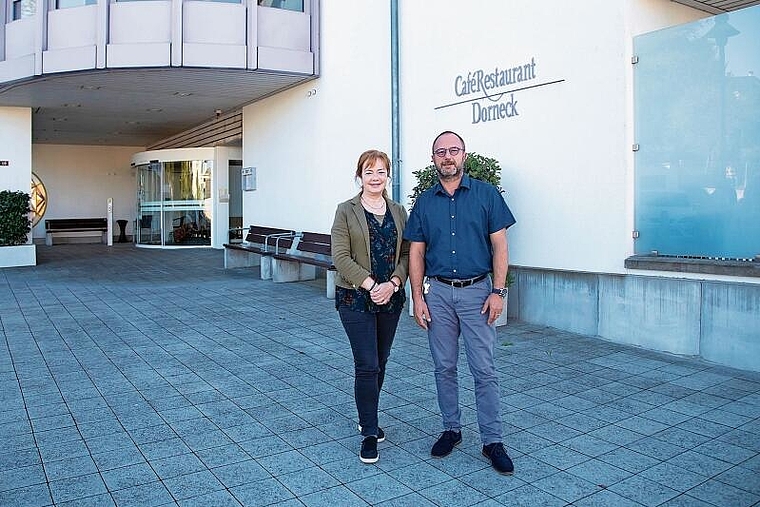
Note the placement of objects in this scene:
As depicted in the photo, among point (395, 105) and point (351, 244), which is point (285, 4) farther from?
point (351, 244)

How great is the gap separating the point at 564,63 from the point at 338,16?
19.3 ft

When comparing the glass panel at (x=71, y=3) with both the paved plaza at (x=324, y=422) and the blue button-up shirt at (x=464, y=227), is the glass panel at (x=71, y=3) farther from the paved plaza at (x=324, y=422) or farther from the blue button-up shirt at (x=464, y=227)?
the blue button-up shirt at (x=464, y=227)

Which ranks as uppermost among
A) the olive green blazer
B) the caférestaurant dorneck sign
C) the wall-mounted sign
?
the caférestaurant dorneck sign

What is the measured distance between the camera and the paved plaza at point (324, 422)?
3719 mm

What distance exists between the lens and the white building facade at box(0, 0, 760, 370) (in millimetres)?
6996

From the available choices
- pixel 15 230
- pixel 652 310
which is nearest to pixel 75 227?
pixel 15 230

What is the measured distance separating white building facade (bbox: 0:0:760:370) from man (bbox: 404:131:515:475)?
3181 millimetres

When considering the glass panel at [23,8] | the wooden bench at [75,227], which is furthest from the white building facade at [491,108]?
the wooden bench at [75,227]

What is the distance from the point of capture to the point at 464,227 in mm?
4047

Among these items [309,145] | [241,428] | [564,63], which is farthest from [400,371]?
[309,145]

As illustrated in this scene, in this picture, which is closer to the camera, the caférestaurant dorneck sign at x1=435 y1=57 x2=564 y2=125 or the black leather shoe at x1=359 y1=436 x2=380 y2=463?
the black leather shoe at x1=359 y1=436 x2=380 y2=463

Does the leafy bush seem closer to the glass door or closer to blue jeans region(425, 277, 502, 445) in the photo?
the glass door

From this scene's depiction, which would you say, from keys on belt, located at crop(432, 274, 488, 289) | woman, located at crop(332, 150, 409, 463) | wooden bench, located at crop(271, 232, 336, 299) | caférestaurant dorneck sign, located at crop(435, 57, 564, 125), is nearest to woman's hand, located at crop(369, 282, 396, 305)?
woman, located at crop(332, 150, 409, 463)

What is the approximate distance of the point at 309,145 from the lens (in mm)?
13445
